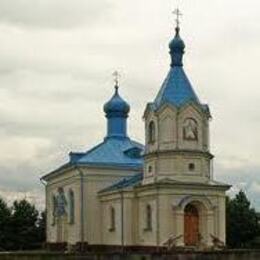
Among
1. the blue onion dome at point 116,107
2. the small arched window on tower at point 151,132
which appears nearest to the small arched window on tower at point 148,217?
the small arched window on tower at point 151,132

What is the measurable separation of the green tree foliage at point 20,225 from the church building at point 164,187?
14.3 meters

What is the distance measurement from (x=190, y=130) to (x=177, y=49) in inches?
186

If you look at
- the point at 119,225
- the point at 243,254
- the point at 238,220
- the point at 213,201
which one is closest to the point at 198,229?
the point at 213,201

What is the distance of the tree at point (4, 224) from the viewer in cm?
6462

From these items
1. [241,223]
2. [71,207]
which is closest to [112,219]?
[71,207]

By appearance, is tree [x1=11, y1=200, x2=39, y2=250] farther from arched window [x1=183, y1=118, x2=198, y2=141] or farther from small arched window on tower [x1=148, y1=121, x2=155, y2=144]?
arched window [x1=183, y1=118, x2=198, y2=141]

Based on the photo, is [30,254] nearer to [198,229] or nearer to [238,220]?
[198,229]

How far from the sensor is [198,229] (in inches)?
1802

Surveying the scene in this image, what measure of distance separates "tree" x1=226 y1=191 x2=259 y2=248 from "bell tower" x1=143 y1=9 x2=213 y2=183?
1631cm

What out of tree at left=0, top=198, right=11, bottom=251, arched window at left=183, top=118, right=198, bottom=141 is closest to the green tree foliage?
tree at left=0, top=198, right=11, bottom=251

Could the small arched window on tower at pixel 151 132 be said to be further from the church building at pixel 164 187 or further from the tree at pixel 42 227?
the tree at pixel 42 227

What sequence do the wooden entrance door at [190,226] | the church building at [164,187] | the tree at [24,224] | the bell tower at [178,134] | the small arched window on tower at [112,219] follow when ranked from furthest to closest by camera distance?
1. the tree at [24,224]
2. the small arched window on tower at [112,219]
3. the bell tower at [178,134]
4. the wooden entrance door at [190,226]
5. the church building at [164,187]

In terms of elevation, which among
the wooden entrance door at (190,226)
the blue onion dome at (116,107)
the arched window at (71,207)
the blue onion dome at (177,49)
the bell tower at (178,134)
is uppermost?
the blue onion dome at (177,49)

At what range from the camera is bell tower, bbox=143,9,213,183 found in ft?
150
